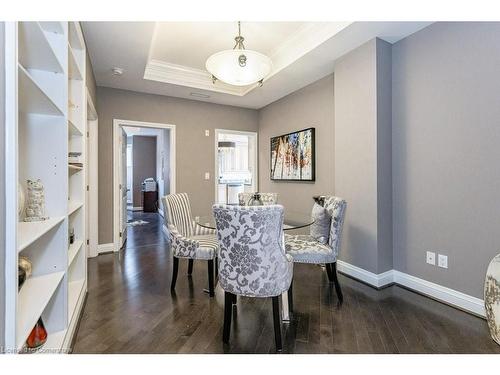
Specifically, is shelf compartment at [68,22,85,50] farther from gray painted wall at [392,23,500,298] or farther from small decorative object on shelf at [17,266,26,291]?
gray painted wall at [392,23,500,298]

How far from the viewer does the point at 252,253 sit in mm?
1630

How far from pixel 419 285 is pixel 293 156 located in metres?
2.40

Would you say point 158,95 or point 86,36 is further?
point 158,95

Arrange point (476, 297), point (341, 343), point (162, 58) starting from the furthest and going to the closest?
1. point (162, 58)
2. point (476, 297)
3. point (341, 343)

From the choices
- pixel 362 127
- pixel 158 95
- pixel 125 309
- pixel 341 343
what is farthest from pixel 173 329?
pixel 158 95

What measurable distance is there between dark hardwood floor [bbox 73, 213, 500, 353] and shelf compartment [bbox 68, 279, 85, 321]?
16 cm

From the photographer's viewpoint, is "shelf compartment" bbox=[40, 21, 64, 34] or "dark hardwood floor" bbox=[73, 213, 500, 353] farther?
"dark hardwood floor" bbox=[73, 213, 500, 353]

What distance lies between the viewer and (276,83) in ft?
12.6

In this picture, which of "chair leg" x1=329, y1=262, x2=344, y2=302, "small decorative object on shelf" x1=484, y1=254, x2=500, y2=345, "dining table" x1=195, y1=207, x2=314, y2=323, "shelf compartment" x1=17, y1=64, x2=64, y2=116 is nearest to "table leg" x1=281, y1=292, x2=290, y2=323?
"dining table" x1=195, y1=207, x2=314, y2=323

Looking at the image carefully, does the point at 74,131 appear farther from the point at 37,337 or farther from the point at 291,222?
the point at 291,222

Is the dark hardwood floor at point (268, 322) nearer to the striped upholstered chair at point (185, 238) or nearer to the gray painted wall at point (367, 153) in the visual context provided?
Answer: the striped upholstered chair at point (185, 238)

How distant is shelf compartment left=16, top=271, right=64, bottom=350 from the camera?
1.12 m
